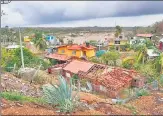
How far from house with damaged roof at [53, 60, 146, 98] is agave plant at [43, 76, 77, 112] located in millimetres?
8908

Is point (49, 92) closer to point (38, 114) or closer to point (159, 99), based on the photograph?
point (38, 114)

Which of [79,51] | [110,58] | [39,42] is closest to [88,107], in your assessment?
[110,58]

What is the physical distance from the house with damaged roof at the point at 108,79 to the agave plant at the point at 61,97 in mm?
8908

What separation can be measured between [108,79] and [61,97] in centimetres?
1062

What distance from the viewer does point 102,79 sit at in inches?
696

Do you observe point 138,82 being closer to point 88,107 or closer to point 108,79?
point 108,79

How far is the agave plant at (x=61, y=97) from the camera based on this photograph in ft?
22.6

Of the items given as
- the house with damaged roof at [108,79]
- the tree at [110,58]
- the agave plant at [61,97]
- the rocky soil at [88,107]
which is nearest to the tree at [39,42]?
the tree at [110,58]

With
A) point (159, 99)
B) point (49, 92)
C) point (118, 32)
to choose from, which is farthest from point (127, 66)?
point (118, 32)

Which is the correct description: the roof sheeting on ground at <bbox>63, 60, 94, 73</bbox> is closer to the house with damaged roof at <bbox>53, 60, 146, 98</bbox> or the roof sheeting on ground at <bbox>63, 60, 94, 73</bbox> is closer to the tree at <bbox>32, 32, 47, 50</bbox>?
the house with damaged roof at <bbox>53, 60, 146, 98</bbox>

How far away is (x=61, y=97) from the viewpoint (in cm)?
708

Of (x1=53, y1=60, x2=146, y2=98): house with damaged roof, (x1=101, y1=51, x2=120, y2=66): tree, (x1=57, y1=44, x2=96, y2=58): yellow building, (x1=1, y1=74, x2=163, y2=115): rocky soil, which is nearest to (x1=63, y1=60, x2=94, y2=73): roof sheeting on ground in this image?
(x1=53, y1=60, x2=146, y2=98): house with damaged roof

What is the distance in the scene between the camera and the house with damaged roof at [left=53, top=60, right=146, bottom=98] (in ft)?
54.5

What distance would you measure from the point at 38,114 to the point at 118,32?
162 ft
